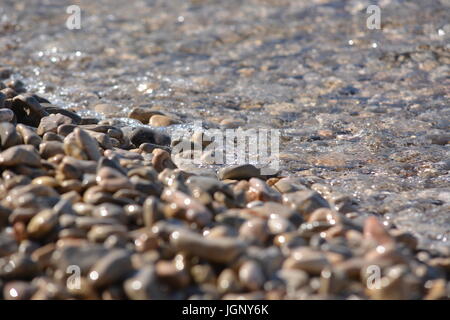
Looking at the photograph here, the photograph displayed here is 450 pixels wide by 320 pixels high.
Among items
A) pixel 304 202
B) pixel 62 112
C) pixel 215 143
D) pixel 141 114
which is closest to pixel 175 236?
pixel 304 202

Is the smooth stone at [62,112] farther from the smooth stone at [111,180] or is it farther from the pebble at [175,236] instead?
the smooth stone at [111,180]

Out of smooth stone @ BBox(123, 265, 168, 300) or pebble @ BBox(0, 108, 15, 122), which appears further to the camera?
pebble @ BBox(0, 108, 15, 122)

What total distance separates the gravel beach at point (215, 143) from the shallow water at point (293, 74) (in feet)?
0.05

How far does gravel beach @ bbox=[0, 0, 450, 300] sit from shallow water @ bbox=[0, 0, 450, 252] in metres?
0.02

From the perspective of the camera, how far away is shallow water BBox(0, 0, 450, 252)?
321 cm

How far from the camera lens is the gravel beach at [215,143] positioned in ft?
6.77

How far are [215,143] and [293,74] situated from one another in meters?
1.28

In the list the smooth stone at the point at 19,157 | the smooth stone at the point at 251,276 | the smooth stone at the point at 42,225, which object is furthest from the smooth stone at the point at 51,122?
the smooth stone at the point at 251,276

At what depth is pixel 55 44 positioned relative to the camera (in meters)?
5.20

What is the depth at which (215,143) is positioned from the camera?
3.49m

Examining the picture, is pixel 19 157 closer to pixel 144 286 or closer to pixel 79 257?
pixel 79 257

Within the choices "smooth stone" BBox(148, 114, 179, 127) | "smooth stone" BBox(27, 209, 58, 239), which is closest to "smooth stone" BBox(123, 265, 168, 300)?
"smooth stone" BBox(27, 209, 58, 239)

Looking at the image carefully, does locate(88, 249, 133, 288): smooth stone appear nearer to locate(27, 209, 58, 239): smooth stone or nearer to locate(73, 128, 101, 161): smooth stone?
locate(27, 209, 58, 239): smooth stone

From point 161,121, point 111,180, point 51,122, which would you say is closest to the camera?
point 111,180
